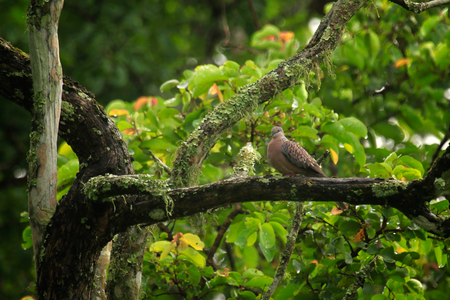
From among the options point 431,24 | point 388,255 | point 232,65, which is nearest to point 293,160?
point 388,255

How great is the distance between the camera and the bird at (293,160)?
11.7ft

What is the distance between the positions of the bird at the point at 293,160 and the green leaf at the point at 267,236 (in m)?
0.55

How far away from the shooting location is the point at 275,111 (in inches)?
182

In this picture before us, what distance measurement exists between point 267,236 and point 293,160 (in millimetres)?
718

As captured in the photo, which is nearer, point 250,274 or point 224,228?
point 250,274

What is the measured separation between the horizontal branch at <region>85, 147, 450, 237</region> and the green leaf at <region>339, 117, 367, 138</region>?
5.90 ft

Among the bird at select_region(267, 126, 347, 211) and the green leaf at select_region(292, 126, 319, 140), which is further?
the green leaf at select_region(292, 126, 319, 140)

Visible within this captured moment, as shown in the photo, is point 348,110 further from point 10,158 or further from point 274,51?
point 10,158

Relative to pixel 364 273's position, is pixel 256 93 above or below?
above

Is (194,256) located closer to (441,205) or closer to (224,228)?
(224,228)

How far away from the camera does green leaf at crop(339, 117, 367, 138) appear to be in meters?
4.08

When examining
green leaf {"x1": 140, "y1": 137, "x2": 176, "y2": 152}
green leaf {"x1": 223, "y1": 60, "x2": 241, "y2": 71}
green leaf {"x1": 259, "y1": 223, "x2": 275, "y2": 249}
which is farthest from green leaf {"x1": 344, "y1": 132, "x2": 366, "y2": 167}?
green leaf {"x1": 140, "y1": 137, "x2": 176, "y2": 152}

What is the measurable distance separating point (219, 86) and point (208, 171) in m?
0.97

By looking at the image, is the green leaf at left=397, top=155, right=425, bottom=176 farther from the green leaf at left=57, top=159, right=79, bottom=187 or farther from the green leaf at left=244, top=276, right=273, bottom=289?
the green leaf at left=57, top=159, right=79, bottom=187
